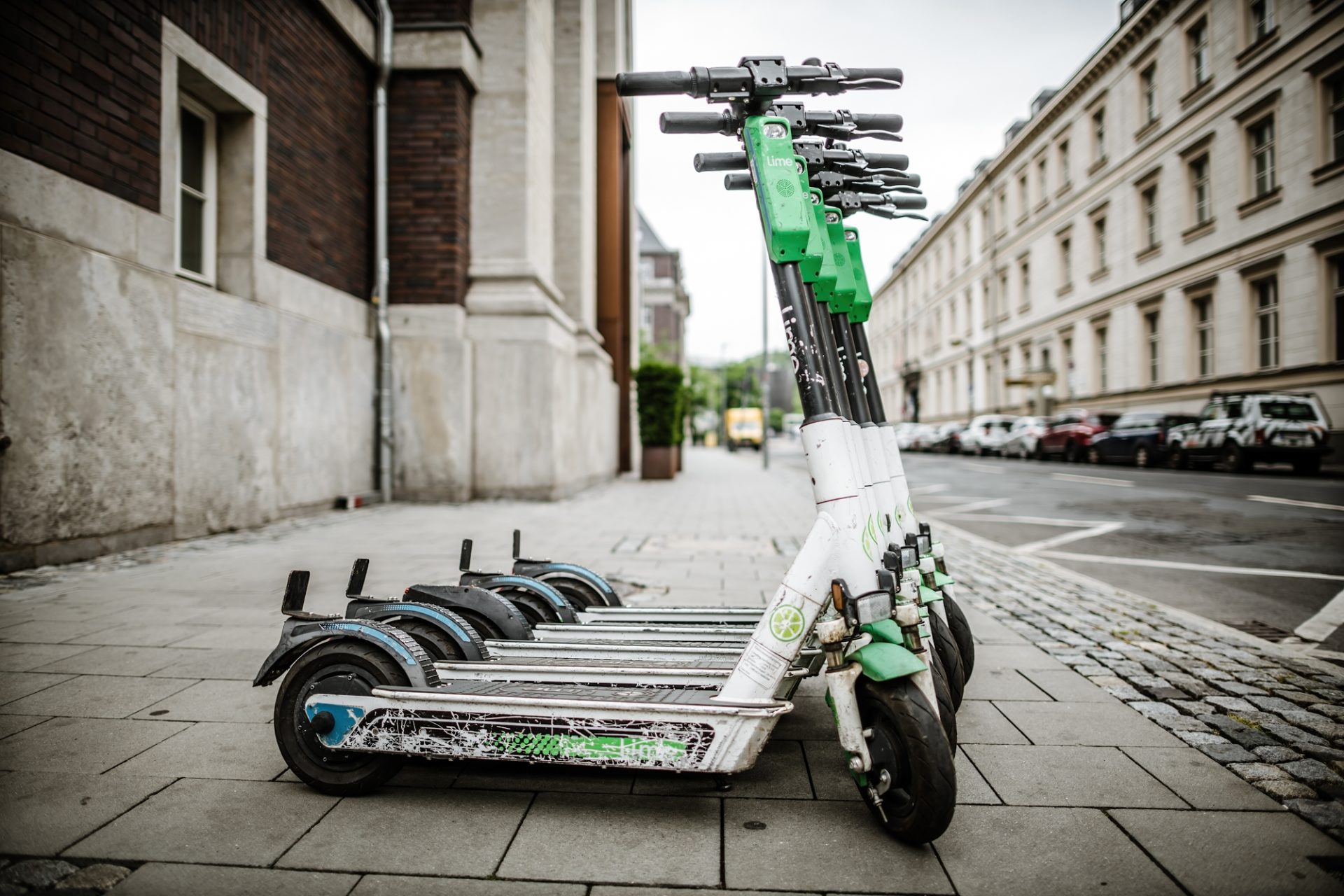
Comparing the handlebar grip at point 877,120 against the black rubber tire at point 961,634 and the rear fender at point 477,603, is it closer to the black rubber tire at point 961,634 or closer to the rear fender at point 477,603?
the black rubber tire at point 961,634

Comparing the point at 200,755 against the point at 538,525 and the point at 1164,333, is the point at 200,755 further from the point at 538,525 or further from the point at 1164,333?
the point at 1164,333

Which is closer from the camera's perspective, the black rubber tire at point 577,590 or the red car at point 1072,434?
the black rubber tire at point 577,590

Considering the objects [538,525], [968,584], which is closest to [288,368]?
[538,525]

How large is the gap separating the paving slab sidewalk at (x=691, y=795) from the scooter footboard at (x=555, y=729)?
0.18 metres

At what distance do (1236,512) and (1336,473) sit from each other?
9849mm

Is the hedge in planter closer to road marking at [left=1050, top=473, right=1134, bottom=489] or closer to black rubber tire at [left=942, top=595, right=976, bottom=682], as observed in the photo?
road marking at [left=1050, top=473, right=1134, bottom=489]

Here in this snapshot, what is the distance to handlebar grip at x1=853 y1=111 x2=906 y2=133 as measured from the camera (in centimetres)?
297

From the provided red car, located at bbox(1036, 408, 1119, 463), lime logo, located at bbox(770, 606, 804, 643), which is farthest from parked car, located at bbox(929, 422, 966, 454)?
lime logo, located at bbox(770, 606, 804, 643)

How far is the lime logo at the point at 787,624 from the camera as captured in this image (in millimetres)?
2270

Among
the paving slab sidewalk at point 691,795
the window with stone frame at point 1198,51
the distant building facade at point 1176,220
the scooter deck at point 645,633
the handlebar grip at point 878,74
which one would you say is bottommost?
the paving slab sidewalk at point 691,795

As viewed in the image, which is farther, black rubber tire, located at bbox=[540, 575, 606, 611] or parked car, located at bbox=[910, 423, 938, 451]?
parked car, located at bbox=[910, 423, 938, 451]

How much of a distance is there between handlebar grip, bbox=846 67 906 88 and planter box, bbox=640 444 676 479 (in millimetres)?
14727

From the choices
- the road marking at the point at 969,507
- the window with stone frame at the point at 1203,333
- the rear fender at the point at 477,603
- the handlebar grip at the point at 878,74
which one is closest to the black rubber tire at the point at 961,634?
the rear fender at the point at 477,603

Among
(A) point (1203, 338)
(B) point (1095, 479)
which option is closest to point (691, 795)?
(B) point (1095, 479)
